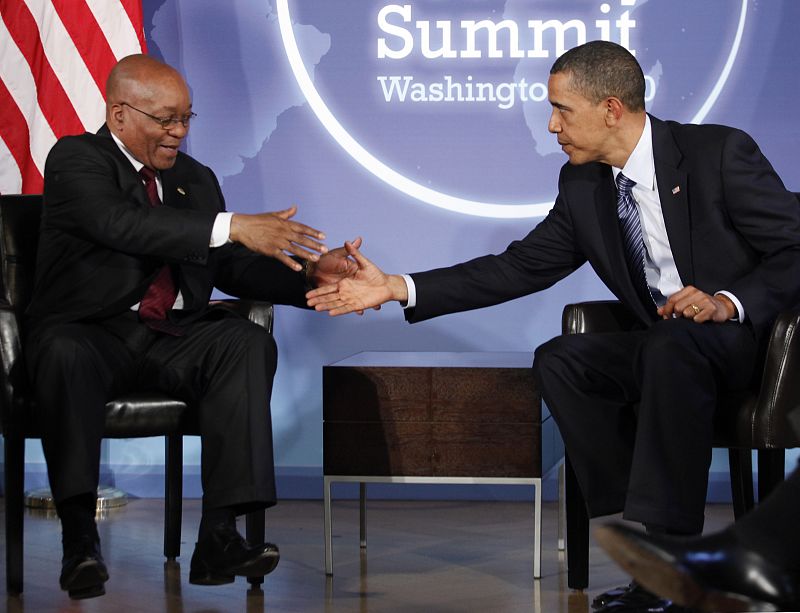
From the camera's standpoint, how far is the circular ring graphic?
471 cm

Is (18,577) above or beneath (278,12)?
beneath

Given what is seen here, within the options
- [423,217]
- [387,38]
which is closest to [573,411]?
[423,217]

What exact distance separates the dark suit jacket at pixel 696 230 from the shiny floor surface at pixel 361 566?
2.51 feet

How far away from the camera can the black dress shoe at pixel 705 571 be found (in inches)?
74.4

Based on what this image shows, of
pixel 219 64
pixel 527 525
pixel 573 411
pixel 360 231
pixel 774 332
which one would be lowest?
pixel 527 525

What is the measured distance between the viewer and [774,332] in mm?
2834

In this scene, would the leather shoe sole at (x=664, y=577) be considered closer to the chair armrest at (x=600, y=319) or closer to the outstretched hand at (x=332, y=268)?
the chair armrest at (x=600, y=319)

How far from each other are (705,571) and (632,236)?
1.44m

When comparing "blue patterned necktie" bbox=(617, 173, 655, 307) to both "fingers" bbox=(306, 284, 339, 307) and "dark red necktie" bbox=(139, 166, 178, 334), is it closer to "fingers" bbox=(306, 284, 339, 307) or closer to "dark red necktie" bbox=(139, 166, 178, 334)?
"fingers" bbox=(306, 284, 339, 307)

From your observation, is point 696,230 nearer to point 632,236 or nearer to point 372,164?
point 632,236

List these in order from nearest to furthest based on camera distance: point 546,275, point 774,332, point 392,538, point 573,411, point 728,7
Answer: point 774,332 → point 573,411 → point 546,275 → point 392,538 → point 728,7

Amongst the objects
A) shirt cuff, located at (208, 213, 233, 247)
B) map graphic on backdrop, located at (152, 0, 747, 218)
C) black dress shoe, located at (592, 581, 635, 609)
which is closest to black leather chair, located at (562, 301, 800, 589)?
black dress shoe, located at (592, 581, 635, 609)

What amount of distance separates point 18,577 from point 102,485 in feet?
5.30

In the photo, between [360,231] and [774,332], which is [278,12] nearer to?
[360,231]
